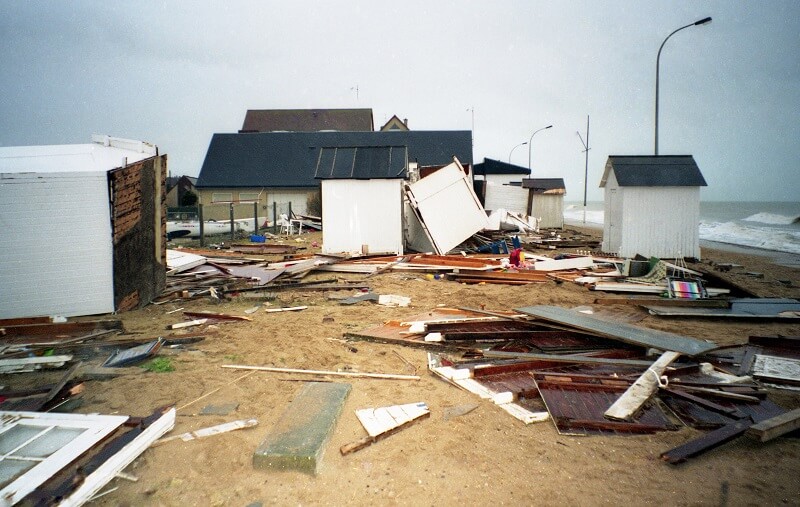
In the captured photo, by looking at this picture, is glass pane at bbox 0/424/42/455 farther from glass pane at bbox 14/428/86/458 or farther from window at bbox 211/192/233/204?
window at bbox 211/192/233/204

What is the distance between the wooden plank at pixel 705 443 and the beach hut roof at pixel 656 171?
1293 cm

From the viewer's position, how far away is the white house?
6934 millimetres

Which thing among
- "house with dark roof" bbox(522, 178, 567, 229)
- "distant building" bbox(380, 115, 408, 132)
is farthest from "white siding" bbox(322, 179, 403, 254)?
"distant building" bbox(380, 115, 408, 132)

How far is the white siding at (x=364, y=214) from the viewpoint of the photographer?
1497cm

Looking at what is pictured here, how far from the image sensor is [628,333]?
585 centimetres

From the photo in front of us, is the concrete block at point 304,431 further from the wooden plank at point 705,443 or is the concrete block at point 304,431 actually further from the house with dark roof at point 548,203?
the house with dark roof at point 548,203

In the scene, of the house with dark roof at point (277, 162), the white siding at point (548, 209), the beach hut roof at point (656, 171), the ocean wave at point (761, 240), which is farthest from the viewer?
the house with dark roof at point (277, 162)

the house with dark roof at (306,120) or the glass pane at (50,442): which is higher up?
the house with dark roof at (306,120)

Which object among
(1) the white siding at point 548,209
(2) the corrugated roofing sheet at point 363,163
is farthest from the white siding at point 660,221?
(1) the white siding at point 548,209

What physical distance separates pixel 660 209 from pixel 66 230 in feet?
53.8

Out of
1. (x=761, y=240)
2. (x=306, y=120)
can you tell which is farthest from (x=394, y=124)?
(x=761, y=240)

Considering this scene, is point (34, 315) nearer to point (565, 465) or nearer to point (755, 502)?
point (565, 465)

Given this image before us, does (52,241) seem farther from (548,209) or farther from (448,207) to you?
(548,209)

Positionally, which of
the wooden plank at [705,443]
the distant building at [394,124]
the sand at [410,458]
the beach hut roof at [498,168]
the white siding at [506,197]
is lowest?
the sand at [410,458]
